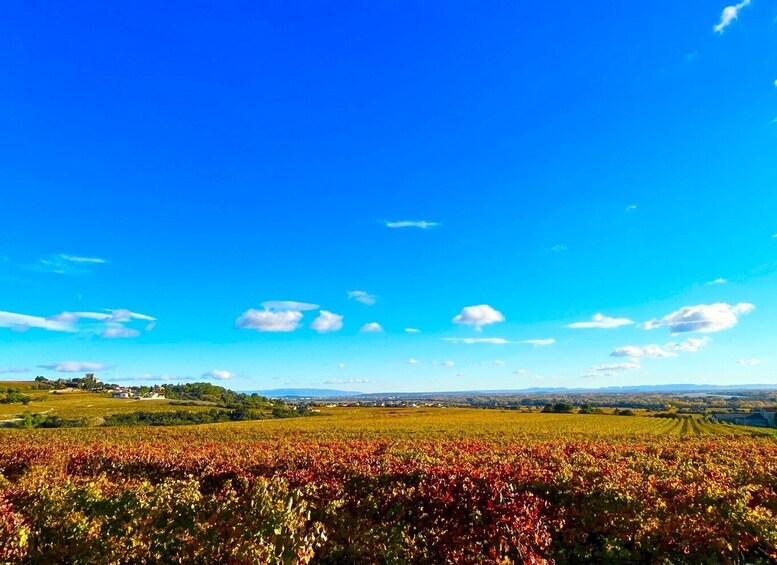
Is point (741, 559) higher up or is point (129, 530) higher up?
point (129, 530)

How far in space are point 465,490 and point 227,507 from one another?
4.26m

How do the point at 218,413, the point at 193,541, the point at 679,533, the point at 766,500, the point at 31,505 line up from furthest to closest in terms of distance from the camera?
the point at 218,413, the point at 766,500, the point at 31,505, the point at 679,533, the point at 193,541

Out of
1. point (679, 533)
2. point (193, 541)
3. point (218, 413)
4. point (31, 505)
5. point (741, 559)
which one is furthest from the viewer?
point (218, 413)

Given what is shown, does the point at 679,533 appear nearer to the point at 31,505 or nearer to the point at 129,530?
the point at 129,530

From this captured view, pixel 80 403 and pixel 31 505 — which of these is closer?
pixel 31 505

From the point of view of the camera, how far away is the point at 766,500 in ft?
30.7

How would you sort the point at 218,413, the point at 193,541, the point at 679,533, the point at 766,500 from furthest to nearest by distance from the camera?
the point at 218,413
the point at 766,500
the point at 679,533
the point at 193,541

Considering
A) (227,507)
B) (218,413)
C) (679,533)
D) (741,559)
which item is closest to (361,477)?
(227,507)

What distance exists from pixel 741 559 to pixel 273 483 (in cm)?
741

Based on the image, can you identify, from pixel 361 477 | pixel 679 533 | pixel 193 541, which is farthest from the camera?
pixel 361 477

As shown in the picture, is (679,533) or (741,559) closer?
(741,559)

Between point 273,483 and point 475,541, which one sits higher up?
point 273,483

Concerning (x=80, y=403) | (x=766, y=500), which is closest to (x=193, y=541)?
(x=766, y=500)

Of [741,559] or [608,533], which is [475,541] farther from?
[741,559]
